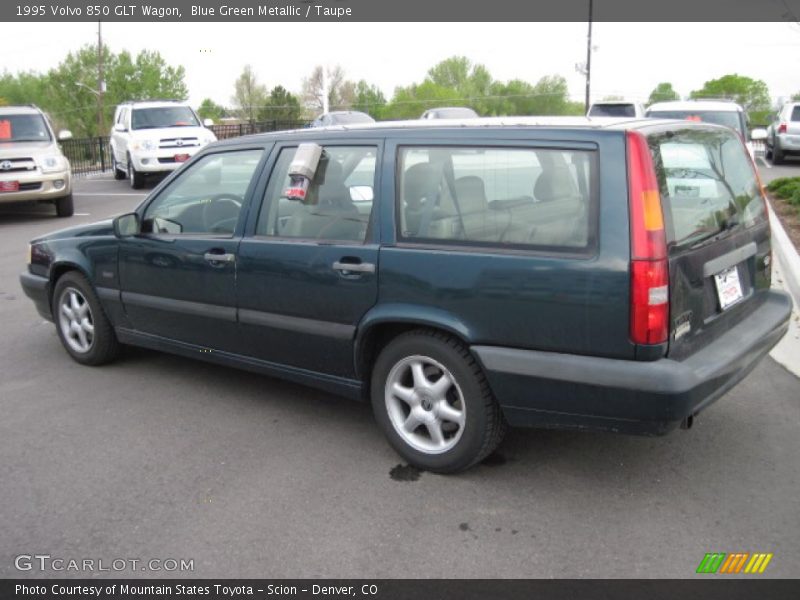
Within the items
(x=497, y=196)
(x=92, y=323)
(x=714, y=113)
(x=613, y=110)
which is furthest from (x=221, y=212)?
(x=613, y=110)

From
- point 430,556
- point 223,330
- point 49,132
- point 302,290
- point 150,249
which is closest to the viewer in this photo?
point 430,556

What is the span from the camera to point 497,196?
144 inches

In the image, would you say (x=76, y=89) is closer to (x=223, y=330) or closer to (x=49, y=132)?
(x=49, y=132)

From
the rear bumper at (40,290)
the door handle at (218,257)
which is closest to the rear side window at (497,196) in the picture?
the door handle at (218,257)

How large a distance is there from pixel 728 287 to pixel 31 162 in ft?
42.4

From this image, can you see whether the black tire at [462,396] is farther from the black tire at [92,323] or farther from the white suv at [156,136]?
the white suv at [156,136]

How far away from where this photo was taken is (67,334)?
580cm

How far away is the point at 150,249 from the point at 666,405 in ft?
10.9

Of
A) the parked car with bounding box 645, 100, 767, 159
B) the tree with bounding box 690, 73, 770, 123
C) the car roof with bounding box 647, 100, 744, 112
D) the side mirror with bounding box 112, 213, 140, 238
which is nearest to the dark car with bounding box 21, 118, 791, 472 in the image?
the side mirror with bounding box 112, 213, 140, 238

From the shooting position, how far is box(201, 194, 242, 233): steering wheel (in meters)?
4.69

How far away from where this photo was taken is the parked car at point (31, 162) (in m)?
13.5

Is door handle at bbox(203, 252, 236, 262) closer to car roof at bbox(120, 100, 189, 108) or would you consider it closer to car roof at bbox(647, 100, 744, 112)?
car roof at bbox(647, 100, 744, 112)

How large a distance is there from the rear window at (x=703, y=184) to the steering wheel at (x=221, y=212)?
7.94 ft

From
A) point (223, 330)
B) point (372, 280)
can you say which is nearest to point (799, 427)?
point (372, 280)
